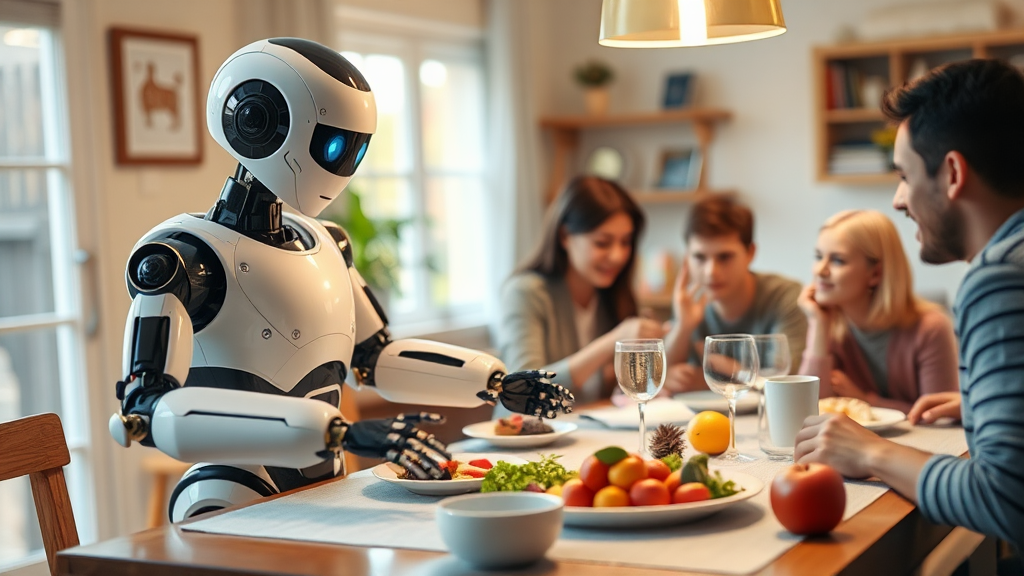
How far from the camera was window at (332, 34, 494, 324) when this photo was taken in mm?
4426

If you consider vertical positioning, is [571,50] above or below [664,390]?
above

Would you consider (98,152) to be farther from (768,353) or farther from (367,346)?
(768,353)

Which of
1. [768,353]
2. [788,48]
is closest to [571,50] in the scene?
[788,48]

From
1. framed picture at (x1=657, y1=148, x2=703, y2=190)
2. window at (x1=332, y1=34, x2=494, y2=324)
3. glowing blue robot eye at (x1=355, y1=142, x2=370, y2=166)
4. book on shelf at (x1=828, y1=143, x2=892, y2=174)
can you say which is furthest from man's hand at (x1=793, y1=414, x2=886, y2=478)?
framed picture at (x1=657, y1=148, x2=703, y2=190)

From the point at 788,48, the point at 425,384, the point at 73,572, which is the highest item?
the point at 788,48

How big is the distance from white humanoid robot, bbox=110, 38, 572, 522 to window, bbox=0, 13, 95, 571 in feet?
5.91

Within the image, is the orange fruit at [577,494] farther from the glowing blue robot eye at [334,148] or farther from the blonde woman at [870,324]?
the blonde woman at [870,324]

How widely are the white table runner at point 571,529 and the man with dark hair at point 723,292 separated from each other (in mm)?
1034

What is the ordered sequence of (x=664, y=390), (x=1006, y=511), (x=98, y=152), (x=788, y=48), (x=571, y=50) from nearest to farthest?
(x=1006, y=511) → (x=664, y=390) → (x=98, y=152) → (x=788, y=48) → (x=571, y=50)

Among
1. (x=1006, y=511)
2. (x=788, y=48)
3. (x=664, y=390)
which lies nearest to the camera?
(x=1006, y=511)

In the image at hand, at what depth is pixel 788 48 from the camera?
470 centimetres

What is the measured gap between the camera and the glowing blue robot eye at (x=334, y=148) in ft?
4.86

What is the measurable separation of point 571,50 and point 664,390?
3.19m

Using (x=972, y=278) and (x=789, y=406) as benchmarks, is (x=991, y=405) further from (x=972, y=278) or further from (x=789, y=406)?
(x=789, y=406)
